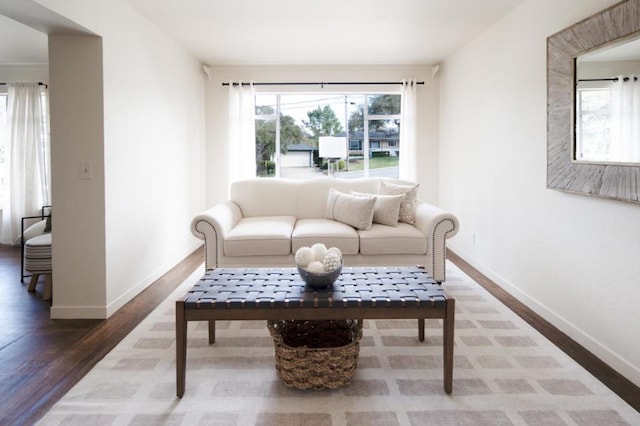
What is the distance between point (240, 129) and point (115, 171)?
271cm

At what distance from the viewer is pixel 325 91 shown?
232 inches

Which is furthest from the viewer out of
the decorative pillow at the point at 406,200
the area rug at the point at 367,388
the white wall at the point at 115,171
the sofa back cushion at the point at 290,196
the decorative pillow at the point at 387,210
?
the sofa back cushion at the point at 290,196

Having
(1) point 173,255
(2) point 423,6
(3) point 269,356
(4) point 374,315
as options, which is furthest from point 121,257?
(2) point 423,6

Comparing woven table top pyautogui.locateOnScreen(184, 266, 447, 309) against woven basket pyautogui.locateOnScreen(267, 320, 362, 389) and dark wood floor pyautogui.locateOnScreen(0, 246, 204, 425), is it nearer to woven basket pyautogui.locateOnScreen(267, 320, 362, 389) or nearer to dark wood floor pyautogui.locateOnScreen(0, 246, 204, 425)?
woven basket pyautogui.locateOnScreen(267, 320, 362, 389)

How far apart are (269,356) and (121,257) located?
1.59 meters

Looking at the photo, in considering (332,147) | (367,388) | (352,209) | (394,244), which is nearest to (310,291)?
(367,388)

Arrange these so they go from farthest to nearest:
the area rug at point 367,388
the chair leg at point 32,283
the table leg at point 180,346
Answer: the chair leg at point 32,283 → the table leg at point 180,346 → the area rug at point 367,388

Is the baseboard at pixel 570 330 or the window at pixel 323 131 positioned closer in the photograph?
the baseboard at pixel 570 330

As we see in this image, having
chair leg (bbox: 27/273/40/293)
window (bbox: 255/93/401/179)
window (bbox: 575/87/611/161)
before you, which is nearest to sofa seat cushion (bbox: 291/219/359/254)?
window (bbox: 575/87/611/161)

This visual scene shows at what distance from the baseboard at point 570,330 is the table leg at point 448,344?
0.96 m

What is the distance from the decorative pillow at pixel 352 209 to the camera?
3.88 meters

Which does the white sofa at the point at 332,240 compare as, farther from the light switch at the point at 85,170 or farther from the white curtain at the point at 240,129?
the white curtain at the point at 240,129

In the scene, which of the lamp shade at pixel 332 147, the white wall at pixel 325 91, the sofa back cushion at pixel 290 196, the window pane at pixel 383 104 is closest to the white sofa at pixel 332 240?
the sofa back cushion at pixel 290 196

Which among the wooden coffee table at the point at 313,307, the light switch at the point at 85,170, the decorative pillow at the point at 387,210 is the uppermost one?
the light switch at the point at 85,170
